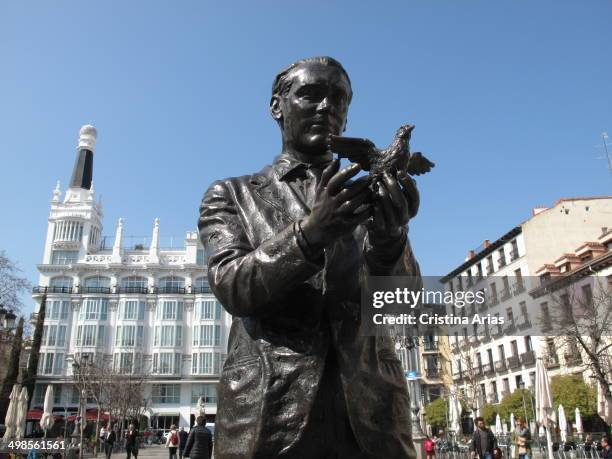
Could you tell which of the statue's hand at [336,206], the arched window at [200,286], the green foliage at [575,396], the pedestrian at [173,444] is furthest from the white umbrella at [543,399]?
the arched window at [200,286]

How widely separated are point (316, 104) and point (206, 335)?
5539cm

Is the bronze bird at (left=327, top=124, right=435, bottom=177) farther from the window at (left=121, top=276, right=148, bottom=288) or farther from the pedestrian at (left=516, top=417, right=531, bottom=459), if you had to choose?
the window at (left=121, top=276, right=148, bottom=288)

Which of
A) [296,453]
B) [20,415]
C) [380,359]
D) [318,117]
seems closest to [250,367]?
[296,453]

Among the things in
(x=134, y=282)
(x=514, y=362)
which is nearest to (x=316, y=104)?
(x=514, y=362)

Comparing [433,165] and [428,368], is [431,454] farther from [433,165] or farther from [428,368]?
[428,368]

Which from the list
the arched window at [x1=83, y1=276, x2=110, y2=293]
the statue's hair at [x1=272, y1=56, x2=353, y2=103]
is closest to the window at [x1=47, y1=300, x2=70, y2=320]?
the arched window at [x1=83, y1=276, x2=110, y2=293]

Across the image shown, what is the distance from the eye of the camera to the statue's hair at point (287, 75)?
2010mm

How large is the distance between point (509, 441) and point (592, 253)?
55.1 ft

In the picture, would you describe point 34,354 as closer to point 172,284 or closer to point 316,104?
point 172,284

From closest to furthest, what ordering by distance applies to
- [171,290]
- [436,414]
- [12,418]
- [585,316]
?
[12,418] → [585,316] → [436,414] → [171,290]

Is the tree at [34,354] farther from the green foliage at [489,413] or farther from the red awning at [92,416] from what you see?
the green foliage at [489,413]

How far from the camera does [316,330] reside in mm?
1617

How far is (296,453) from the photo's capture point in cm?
152

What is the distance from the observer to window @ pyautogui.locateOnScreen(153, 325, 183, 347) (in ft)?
179
